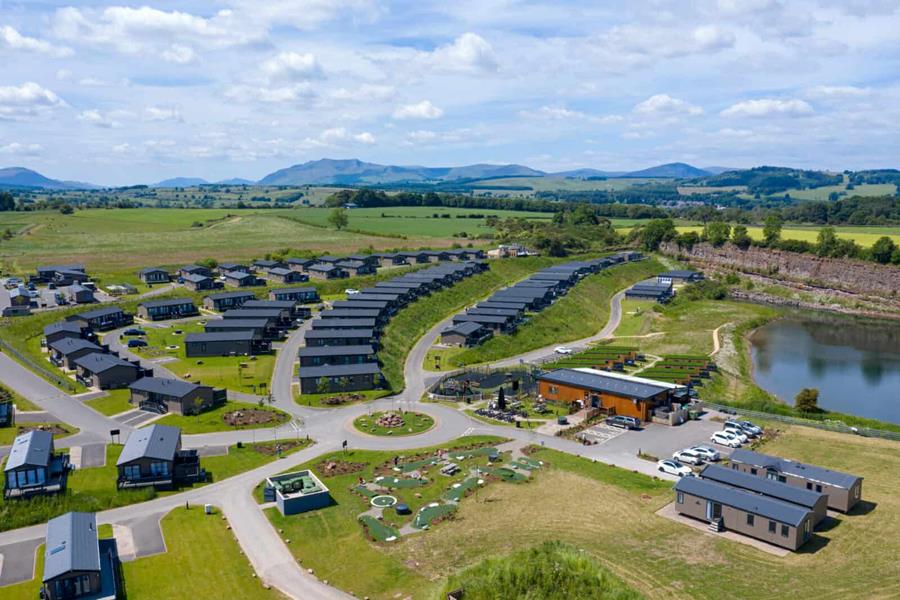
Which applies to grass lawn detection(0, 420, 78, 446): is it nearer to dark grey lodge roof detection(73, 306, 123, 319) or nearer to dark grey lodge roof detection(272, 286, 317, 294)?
dark grey lodge roof detection(73, 306, 123, 319)

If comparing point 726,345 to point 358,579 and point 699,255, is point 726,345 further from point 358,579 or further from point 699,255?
point 699,255

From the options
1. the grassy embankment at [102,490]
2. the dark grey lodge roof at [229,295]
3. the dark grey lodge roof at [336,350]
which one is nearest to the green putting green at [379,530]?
the grassy embankment at [102,490]

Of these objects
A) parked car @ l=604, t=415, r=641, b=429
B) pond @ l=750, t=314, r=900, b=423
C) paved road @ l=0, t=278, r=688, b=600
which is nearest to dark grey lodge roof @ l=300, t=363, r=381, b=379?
paved road @ l=0, t=278, r=688, b=600

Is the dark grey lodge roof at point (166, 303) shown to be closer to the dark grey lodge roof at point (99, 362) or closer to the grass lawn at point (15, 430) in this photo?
the dark grey lodge roof at point (99, 362)

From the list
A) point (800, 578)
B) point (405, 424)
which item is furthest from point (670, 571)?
point (405, 424)

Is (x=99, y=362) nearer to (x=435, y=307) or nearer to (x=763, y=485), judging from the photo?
(x=435, y=307)

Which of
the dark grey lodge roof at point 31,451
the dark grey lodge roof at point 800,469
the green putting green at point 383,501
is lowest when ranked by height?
the green putting green at point 383,501

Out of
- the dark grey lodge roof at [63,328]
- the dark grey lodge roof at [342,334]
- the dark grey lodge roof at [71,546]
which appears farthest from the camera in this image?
the dark grey lodge roof at [342,334]
